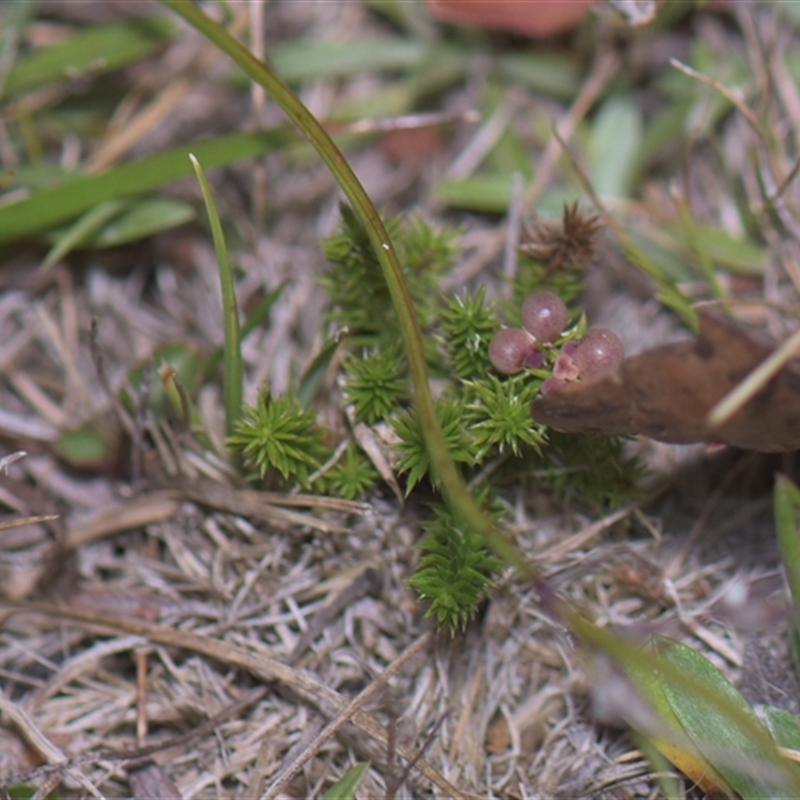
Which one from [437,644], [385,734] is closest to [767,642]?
[437,644]

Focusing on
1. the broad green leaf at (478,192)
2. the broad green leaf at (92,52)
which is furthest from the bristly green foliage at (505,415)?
the broad green leaf at (92,52)

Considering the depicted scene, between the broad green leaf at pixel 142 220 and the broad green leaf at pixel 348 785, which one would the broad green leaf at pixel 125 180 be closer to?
the broad green leaf at pixel 142 220

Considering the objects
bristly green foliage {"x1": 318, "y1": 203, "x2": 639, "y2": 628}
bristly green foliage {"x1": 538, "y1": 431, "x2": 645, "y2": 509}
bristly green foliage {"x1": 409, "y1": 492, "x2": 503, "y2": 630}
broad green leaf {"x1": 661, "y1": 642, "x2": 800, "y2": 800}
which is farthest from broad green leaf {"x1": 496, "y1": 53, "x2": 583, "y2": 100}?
broad green leaf {"x1": 661, "y1": 642, "x2": 800, "y2": 800}

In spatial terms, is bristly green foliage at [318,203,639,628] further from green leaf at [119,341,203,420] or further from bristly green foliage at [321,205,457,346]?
green leaf at [119,341,203,420]

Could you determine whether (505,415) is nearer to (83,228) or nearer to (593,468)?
(593,468)

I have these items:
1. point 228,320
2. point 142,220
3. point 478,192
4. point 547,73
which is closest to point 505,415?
point 228,320

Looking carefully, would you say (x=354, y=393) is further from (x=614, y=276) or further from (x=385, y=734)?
(x=614, y=276)
